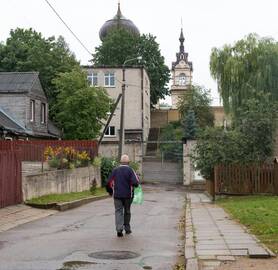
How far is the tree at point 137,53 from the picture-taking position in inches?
2712

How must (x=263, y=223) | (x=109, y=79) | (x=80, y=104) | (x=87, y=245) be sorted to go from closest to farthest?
(x=87, y=245) < (x=263, y=223) < (x=80, y=104) < (x=109, y=79)

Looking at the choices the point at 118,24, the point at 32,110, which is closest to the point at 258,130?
the point at 32,110

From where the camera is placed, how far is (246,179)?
25656 mm

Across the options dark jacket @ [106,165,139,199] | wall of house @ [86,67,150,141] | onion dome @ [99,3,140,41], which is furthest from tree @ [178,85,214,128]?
dark jacket @ [106,165,139,199]

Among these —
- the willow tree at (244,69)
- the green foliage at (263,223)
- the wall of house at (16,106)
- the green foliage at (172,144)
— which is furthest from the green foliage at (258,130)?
the green foliage at (172,144)

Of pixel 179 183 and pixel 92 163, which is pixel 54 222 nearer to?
pixel 92 163

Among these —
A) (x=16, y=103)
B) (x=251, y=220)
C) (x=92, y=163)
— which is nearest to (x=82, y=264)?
(x=251, y=220)

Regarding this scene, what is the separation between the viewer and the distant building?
40.2 meters

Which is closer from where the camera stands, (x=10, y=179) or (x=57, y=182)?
(x=10, y=179)

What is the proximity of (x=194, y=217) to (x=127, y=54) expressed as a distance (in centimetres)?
5380

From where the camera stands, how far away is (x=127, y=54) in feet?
226

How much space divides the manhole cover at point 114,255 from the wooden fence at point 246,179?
16313mm

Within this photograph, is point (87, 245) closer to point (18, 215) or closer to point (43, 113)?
point (18, 215)

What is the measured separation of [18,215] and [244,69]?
32.0 metres
